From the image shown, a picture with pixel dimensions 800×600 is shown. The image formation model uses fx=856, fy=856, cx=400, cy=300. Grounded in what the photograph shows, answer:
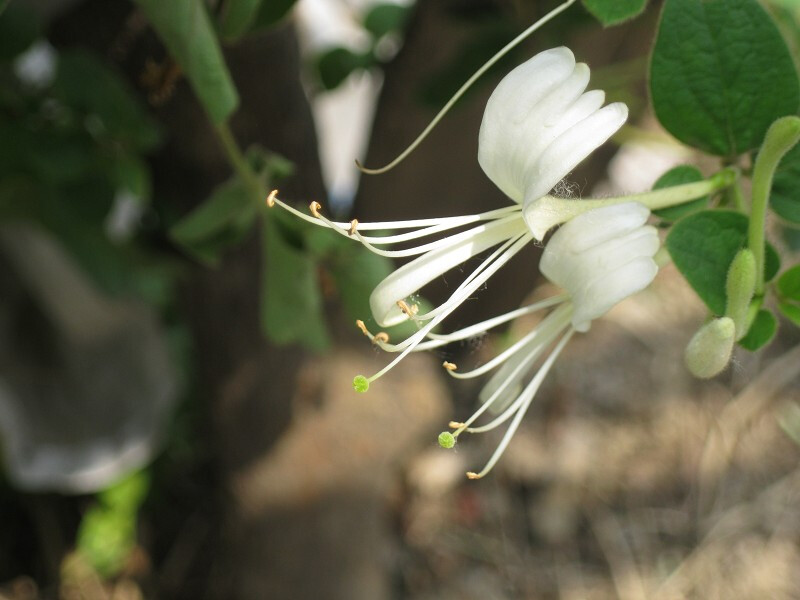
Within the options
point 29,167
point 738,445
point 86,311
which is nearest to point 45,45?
point 29,167

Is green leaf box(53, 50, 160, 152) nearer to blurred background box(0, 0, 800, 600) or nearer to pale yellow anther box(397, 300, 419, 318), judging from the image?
blurred background box(0, 0, 800, 600)

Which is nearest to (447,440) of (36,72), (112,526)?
(36,72)

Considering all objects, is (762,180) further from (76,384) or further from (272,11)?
(76,384)

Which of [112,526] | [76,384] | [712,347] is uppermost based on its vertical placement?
[712,347]

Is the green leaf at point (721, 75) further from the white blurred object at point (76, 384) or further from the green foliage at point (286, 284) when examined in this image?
the white blurred object at point (76, 384)

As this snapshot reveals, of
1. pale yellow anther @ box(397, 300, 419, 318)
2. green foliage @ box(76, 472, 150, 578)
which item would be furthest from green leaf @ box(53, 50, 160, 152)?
green foliage @ box(76, 472, 150, 578)

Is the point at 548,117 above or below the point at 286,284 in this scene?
above

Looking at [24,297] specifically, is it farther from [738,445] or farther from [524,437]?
[738,445]
